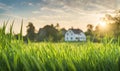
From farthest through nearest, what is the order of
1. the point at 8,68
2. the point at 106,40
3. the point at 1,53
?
the point at 106,40
the point at 1,53
the point at 8,68

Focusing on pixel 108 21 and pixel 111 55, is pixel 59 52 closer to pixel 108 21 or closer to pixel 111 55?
pixel 111 55

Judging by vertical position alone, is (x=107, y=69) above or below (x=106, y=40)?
below

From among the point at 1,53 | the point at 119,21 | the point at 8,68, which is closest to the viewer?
the point at 8,68

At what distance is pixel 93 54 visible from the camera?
332 cm

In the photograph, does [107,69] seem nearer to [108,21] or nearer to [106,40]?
[106,40]

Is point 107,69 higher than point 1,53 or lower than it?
lower

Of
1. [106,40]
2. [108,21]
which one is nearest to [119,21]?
[108,21]

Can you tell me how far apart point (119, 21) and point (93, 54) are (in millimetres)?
87816

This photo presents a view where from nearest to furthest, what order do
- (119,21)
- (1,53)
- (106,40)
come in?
(1,53) → (106,40) → (119,21)

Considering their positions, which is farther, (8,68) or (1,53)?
(1,53)

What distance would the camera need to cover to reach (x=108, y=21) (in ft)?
300

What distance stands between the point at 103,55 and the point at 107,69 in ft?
0.86

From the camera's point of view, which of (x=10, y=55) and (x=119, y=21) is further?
(x=119, y=21)

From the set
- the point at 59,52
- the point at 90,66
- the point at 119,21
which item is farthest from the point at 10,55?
the point at 119,21
